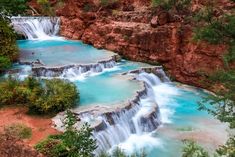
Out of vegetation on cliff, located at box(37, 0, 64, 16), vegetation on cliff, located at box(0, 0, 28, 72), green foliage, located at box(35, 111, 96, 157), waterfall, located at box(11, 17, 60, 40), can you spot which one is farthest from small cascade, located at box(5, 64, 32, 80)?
vegetation on cliff, located at box(37, 0, 64, 16)

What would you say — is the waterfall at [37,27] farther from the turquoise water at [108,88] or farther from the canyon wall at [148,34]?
the turquoise water at [108,88]

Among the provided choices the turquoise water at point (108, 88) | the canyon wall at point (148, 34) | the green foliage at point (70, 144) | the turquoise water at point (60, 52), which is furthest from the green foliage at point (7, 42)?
the green foliage at point (70, 144)

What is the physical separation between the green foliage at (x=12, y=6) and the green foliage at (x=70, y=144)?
882cm

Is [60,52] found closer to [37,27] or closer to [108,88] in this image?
[37,27]

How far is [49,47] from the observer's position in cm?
2070

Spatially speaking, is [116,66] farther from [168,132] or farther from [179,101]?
[168,132]

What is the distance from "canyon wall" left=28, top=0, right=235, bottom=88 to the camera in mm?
16705

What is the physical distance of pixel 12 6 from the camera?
647 inches

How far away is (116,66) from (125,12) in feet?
14.0

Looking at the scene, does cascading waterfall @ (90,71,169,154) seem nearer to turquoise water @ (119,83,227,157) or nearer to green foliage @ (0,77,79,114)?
turquoise water @ (119,83,227,157)

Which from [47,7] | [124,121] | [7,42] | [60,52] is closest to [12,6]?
[7,42]

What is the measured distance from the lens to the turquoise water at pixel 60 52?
58.0 ft

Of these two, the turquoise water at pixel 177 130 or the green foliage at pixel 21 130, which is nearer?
the green foliage at pixel 21 130

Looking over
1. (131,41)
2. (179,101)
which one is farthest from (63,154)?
(131,41)
